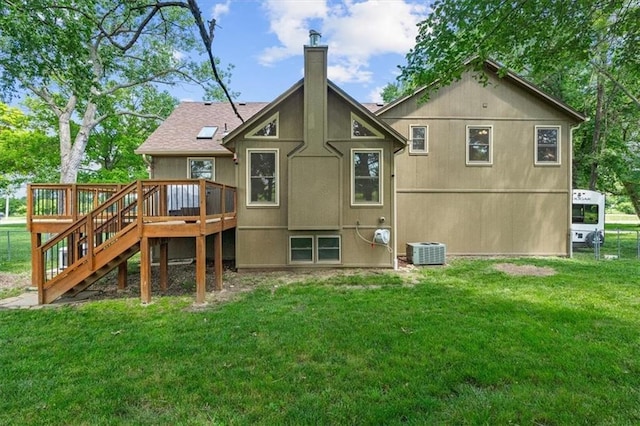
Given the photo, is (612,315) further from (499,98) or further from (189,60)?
(189,60)

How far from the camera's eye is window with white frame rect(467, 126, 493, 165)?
36.5 ft

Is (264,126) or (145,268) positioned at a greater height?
(264,126)

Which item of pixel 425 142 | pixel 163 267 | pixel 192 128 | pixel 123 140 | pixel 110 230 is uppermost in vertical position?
pixel 123 140

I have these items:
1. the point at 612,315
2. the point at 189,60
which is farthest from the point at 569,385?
the point at 189,60

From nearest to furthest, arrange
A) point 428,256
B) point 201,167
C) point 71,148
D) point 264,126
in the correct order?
point 264,126
point 428,256
point 201,167
point 71,148

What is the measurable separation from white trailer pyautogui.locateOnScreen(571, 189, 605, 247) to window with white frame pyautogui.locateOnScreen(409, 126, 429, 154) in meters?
7.66

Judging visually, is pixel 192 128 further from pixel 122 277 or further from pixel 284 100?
pixel 122 277

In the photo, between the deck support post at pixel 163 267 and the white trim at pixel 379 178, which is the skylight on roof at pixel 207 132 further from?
the white trim at pixel 379 178

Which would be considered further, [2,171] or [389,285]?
[2,171]

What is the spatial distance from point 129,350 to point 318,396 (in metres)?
2.53

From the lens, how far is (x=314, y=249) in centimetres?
904

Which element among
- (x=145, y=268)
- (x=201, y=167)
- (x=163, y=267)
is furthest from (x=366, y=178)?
(x=145, y=268)

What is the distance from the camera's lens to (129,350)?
13.4 feet

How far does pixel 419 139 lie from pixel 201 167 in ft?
23.5
